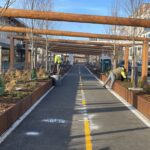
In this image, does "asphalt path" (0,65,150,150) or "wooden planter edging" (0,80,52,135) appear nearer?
"asphalt path" (0,65,150,150)

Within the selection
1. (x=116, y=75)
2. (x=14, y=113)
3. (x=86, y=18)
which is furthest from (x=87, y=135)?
(x=116, y=75)

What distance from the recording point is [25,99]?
16.3 m

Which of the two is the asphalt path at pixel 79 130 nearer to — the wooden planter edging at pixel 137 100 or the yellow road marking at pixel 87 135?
the yellow road marking at pixel 87 135

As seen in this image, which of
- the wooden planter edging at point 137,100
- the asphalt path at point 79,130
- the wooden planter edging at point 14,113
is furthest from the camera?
the wooden planter edging at point 137,100

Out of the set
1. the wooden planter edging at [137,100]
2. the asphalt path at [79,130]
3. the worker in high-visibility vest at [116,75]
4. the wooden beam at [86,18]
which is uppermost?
the wooden beam at [86,18]

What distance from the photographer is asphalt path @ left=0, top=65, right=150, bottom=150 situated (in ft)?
33.3

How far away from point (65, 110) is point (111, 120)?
2828 millimetres

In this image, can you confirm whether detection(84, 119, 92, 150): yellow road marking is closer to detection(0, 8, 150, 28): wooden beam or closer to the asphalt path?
the asphalt path

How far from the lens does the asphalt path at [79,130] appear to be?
10164 mm

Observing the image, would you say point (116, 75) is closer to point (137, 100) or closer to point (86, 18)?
point (86, 18)

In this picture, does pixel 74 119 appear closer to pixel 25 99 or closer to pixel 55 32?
pixel 25 99

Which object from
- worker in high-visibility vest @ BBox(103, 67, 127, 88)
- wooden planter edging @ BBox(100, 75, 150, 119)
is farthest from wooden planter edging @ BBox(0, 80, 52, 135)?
worker in high-visibility vest @ BBox(103, 67, 127, 88)

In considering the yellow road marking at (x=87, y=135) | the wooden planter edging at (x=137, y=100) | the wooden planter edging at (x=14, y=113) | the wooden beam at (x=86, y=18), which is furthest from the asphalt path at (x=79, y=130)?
the wooden beam at (x=86, y=18)

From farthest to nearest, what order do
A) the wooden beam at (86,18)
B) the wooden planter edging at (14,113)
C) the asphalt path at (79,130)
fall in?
the wooden beam at (86,18)
the wooden planter edging at (14,113)
the asphalt path at (79,130)
